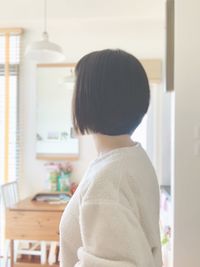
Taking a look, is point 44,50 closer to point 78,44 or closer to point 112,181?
Answer: point 78,44

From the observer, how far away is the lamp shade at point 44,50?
2.31 metres

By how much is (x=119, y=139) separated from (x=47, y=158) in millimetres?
2850

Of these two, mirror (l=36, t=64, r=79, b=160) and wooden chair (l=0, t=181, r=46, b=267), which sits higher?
mirror (l=36, t=64, r=79, b=160)

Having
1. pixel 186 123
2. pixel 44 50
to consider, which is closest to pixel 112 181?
pixel 186 123

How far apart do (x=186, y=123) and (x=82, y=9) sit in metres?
1.82

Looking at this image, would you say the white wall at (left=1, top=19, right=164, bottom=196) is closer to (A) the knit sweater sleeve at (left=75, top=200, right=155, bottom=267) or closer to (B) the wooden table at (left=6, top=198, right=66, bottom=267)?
(B) the wooden table at (left=6, top=198, right=66, bottom=267)

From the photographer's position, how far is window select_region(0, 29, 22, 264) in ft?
11.6

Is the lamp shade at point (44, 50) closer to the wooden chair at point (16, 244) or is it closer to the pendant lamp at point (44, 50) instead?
the pendant lamp at point (44, 50)

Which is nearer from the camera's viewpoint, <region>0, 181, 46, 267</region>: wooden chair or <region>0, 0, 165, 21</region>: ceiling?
<region>0, 0, 165, 21</region>: ceiling

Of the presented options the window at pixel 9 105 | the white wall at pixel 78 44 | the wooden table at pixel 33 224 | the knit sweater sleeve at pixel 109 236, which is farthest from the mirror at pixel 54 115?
the knit sweater sleeve at pixel 109 236

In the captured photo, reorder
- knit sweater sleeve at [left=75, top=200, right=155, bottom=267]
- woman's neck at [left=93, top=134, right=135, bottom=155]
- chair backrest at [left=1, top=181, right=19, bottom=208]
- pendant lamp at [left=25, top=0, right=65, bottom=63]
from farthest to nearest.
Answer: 1. chair backrest at [left=1, top=181, right=19, bottom=208]
2. pendant lamp at [left=25, top=0, right=65, bottom=63]
3. woman's neck at [left=93, top=134, right=135, bottom=155]
4. knit sweater sleeve at [left=75, top=200, right=155, bottom=267]

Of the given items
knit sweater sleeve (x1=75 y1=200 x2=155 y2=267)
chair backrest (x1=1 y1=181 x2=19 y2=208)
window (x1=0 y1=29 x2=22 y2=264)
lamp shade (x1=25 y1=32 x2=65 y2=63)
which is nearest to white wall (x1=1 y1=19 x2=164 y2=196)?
window (x1=0 y1=29 x2=22 y2=264)

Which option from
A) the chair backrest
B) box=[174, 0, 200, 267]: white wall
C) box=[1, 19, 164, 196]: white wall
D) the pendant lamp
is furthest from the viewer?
box=[1, 19, 164, 196]: white wall

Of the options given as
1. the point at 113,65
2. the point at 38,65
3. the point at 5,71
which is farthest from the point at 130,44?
the point at 113,65
